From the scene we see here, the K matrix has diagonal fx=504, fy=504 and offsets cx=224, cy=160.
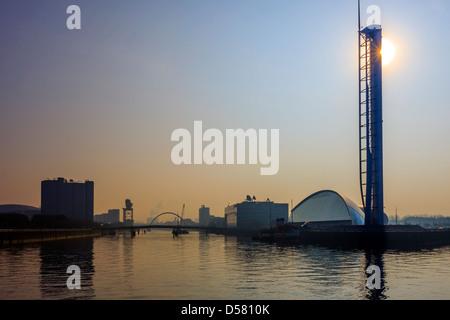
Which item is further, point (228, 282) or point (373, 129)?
point (373, 129)

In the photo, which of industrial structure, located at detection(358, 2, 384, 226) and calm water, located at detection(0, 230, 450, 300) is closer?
calm water, located at detection(0, 230, 450, 300)

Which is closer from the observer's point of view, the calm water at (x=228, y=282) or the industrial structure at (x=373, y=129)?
the calm water at (x=228, y=282)
